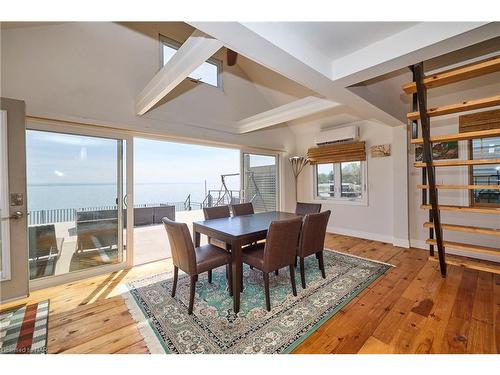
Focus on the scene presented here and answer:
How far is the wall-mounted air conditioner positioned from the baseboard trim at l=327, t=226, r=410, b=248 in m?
1.93

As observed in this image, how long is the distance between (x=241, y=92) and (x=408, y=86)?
2.99 m

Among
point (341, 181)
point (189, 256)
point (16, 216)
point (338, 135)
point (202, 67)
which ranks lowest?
point (189, 256)

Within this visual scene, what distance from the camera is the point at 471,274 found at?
8.92 feet

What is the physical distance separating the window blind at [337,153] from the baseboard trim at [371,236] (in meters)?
1.50

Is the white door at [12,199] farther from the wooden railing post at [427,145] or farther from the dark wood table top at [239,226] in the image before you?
the wooden railing post at [427,145]

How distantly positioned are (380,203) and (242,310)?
3.54 m

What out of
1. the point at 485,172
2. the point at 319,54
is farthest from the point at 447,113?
the point at 485,172

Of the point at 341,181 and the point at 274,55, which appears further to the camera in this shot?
the point at 341,181

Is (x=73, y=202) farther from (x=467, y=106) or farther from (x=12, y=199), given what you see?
(x=467, y=106)

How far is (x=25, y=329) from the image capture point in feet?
5.83

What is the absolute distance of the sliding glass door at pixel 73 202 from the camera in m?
2.53

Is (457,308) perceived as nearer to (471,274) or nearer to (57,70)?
(471,274)

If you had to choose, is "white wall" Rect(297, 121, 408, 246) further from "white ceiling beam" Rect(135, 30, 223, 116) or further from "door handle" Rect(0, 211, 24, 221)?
"door handle" Rect(0, 211, 24, 221)
